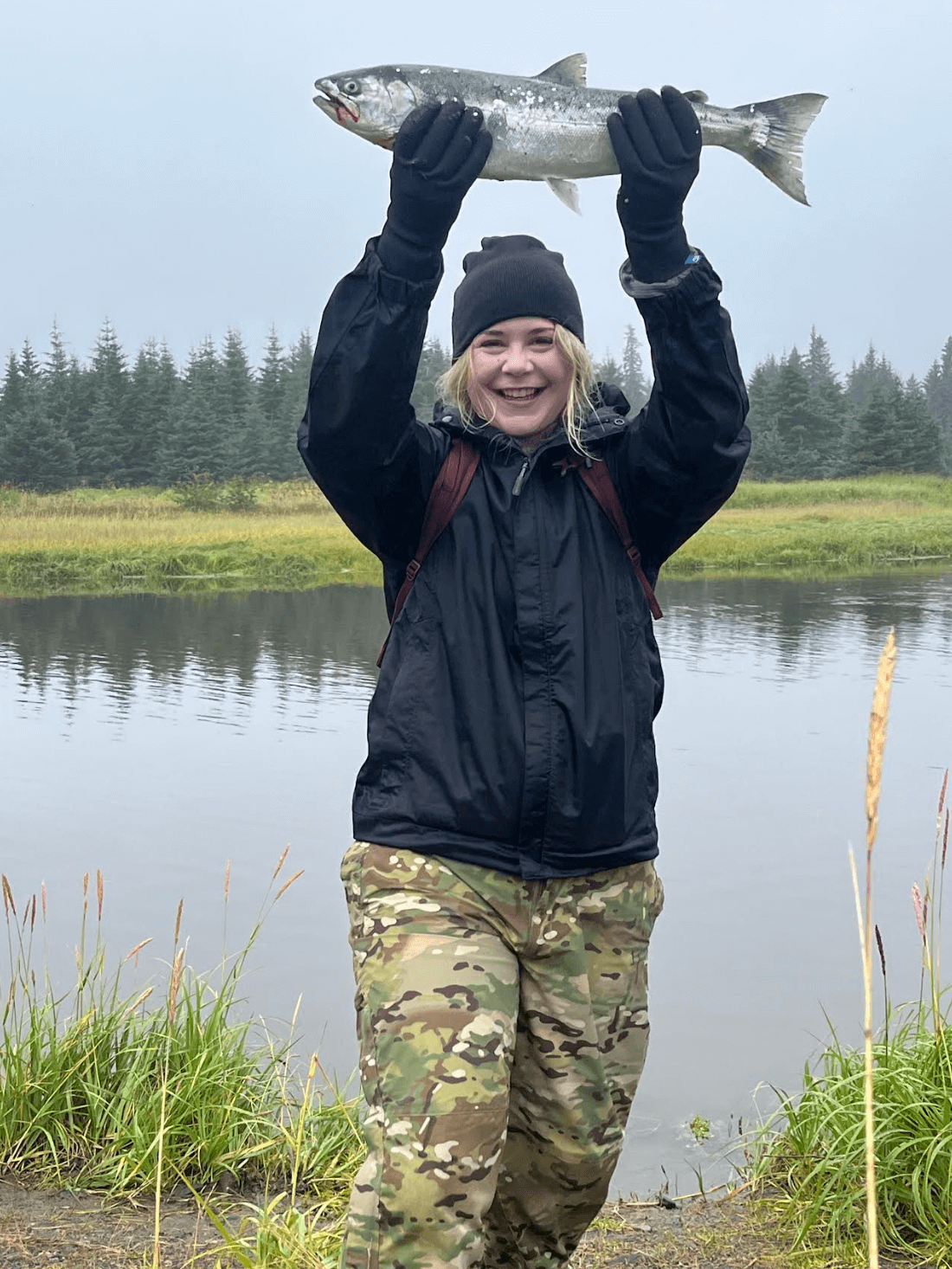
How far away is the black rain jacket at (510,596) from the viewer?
3.07 meters

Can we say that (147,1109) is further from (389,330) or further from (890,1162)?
(389,330)

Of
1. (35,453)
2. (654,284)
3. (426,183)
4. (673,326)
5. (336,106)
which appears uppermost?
(35,453)

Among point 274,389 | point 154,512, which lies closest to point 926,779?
point 154,512

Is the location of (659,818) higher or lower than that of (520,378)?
lower

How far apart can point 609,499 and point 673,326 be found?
45cm

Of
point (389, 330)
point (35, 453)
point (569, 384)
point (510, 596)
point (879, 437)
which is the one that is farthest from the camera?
point (879, 437)

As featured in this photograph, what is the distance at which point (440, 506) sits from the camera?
325cm

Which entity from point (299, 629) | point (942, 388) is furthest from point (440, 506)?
point (942, 388)

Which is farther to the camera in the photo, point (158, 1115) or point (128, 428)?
point (128, 428)

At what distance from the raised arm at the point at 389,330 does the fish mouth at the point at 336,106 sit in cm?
20

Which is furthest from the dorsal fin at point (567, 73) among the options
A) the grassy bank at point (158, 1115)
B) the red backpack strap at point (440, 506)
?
the grassy bank at point (158, 1115)

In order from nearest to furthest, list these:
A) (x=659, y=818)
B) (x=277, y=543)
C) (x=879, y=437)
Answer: (x=659, y=818)
(x=277, y=543)
(x=879, y=437)

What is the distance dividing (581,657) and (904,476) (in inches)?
2585

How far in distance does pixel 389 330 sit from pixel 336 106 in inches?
26.7
